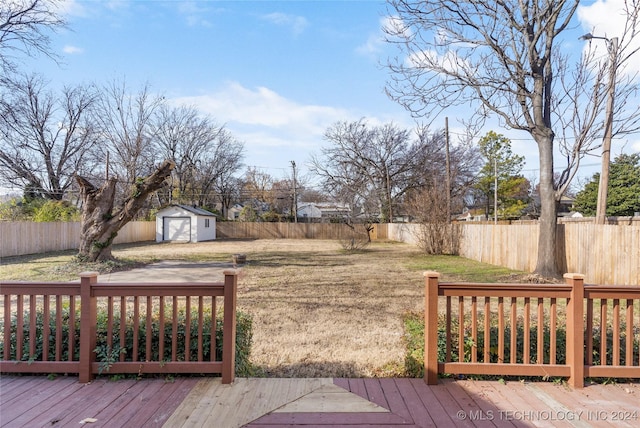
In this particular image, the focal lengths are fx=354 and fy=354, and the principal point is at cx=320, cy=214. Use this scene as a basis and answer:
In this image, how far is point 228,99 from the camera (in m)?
13.4

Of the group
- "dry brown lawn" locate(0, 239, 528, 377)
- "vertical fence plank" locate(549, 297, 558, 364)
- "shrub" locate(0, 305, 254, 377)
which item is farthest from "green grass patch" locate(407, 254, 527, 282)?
"shrub" locate(0, 305, 254, 377)

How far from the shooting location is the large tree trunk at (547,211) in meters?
8.09

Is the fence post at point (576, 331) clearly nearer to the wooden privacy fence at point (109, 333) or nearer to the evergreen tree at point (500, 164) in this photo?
the wooden privacy fence at point (109, 333)

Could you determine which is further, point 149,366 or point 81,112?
point 81,112

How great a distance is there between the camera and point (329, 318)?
17.2 feet

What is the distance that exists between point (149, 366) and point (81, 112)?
28.4 meters

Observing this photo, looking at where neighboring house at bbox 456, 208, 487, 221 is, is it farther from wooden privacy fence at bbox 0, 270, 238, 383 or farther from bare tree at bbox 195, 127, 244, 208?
wooden privacy fence at bbox 0, 270, 238, 383

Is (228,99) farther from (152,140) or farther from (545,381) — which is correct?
(152,140)

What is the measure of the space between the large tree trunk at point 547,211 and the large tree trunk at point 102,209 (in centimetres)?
970

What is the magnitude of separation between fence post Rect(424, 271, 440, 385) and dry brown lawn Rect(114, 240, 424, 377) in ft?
2.40

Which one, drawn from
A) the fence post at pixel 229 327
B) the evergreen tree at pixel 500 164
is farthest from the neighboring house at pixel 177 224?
the evergreen tree at pixel 500 164

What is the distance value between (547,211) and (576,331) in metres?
6.68

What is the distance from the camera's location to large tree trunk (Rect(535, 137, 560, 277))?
318 inches

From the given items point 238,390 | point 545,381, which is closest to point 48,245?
point 238,390
